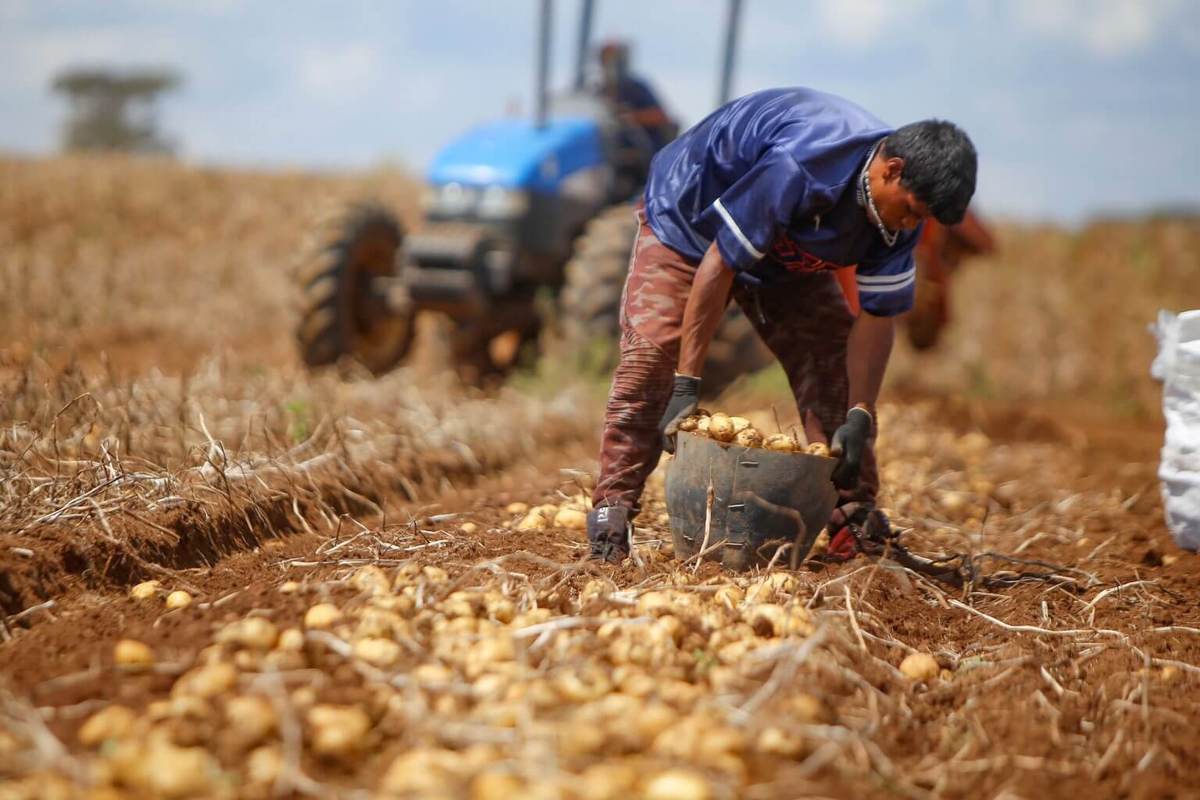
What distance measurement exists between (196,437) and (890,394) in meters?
5.90

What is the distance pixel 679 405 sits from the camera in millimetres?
3361

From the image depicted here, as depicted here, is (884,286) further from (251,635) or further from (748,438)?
(251,635)

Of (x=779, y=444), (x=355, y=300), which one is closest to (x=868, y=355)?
(x=779, y=444)

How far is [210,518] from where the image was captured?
12.1ft

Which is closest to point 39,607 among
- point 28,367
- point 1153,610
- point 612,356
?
point 28,367

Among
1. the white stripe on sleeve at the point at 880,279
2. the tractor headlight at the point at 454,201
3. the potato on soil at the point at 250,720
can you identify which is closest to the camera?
the potato on soil at the point at 250,720

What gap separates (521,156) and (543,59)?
0.77m

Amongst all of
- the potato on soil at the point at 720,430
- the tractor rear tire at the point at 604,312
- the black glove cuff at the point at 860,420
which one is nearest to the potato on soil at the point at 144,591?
the potato on soil at the point at 720,430

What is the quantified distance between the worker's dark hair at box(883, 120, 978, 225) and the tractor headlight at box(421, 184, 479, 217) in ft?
14.6

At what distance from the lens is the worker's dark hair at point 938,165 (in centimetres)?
310

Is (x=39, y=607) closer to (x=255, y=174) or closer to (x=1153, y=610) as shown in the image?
(x=1153, y=610)

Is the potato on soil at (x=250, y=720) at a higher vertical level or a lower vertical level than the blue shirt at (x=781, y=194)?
lower

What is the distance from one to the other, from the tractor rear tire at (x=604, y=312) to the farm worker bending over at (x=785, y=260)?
270 cm

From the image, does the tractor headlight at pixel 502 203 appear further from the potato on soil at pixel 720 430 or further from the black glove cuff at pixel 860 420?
the potato on soil at pixel 720 430
